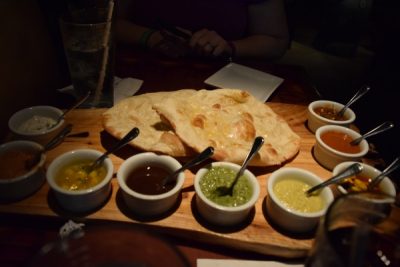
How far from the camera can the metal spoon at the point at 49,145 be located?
1.97m

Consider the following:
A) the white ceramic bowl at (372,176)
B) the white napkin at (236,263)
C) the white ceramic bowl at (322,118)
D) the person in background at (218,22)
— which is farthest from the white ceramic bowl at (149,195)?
the person in background at (218,22)

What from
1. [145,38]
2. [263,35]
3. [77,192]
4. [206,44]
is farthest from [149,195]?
[263,35]

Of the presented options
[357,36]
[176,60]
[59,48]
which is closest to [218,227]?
[176,60]

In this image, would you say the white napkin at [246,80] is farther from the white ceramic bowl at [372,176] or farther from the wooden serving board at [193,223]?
the wooden serving board at [193,223]

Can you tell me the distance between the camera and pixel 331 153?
236 centimetres

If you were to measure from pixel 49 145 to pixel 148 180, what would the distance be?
0.72 meters

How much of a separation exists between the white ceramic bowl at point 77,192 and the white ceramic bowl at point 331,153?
1465mm

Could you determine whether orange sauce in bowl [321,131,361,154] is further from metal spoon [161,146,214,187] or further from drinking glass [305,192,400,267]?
drinking glass [305,192,400,267]

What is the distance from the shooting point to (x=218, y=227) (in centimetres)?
188

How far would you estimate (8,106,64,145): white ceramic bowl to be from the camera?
2244mm

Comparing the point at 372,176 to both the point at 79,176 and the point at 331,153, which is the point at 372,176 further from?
the point at 79,176

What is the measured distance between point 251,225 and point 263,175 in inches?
18.0

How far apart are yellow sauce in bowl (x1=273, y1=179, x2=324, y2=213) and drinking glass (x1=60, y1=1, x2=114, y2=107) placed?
1.63 metres

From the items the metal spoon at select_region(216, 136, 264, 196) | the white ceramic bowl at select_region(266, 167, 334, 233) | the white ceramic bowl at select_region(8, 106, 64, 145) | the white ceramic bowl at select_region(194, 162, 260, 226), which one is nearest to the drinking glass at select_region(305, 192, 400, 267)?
the white ceramic bowl at select_region(266, 167, 334, 233)
